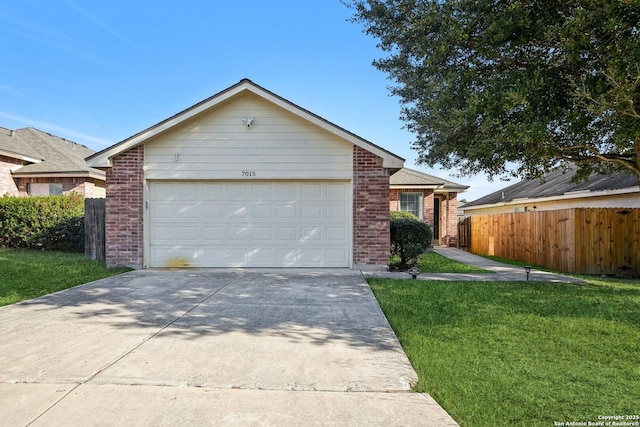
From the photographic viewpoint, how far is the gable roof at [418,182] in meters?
17.0

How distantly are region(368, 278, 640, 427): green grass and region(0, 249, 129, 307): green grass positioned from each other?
6.43 m

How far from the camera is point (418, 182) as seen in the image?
56.1ft

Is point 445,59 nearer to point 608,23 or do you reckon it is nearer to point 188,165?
point 608,23

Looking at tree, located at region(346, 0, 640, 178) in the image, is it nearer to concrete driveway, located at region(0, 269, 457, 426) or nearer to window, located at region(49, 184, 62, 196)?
concrete driveway, located at region(0, 269, 457, 426)

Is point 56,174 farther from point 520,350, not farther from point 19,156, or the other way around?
point 520,350

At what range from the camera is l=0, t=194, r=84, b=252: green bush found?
14.3 metres

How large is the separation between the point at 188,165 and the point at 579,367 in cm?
917

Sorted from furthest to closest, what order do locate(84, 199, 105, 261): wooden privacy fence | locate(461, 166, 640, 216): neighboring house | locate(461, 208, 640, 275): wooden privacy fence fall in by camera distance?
locate(461, 166, 640, 216): neighboring house, locate(84, 199, 105, 261): wooden privacy fence, locate(461, 208, 640, 275): wooden privacy fence

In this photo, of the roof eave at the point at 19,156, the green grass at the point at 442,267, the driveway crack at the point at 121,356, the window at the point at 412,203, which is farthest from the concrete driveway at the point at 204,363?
the roof eave at the point at 19,156

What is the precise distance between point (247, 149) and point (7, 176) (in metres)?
15.0

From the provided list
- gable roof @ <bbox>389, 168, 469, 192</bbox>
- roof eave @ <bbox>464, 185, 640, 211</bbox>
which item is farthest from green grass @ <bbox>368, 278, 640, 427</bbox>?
gable roof @ <bbox>389, 168, 469, 192</bbox>

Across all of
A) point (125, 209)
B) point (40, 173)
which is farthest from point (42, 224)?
point (125, 209)

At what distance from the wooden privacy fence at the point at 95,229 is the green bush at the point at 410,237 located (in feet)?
29.3

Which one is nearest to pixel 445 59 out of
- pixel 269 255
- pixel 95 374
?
pixel 269 255
